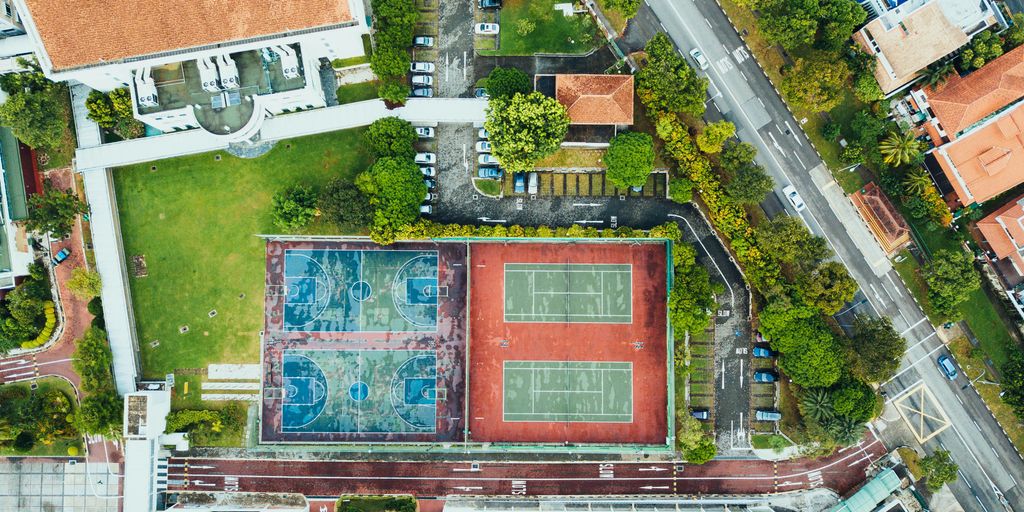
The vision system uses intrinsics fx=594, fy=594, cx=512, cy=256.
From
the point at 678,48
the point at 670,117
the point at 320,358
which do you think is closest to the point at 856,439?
the point at 670,117

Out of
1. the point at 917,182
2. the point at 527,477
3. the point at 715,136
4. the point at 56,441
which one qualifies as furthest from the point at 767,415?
the point at 56,441

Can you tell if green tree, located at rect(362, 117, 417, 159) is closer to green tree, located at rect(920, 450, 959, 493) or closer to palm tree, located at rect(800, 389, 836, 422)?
palm tree, located at rect(800, 389, 836, 422)

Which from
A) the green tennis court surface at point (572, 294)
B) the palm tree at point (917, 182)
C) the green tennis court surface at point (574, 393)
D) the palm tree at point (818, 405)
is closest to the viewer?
the palm tree at point (917, 182)

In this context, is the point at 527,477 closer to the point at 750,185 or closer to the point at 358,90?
the point at 750,185

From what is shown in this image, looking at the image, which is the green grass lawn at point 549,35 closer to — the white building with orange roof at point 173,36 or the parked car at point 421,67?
the parked car at point 421,67

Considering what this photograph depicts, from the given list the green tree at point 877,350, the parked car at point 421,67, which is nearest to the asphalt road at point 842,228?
the green tree at point 877,350

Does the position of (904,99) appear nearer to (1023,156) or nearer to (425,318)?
(1023,156)
